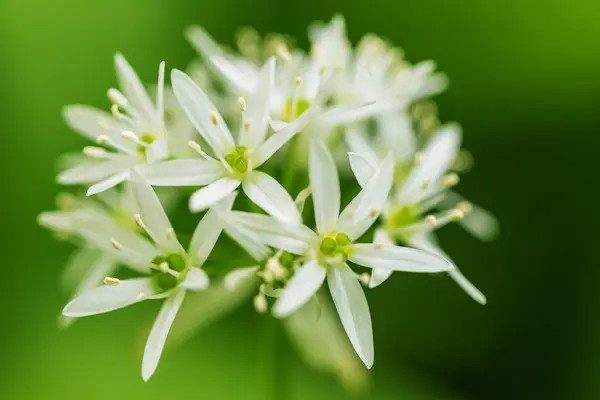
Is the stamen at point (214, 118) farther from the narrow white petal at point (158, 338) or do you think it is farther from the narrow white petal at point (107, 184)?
the narrow white petal at point (158, 338)

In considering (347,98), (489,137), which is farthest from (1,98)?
(489,137)

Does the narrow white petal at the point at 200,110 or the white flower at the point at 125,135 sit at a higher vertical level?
the narrow white petal at the point at 200,110

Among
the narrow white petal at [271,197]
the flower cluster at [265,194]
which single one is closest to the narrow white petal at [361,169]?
the flower cluster at [265,194]

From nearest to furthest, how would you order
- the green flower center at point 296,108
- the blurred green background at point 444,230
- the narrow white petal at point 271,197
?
the narrow white petal at point 271,197 < the green flower center at point 296,108 < the blurred green background at point 444,230

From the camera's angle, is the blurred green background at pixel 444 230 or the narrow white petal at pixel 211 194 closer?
the narrow white petal at pixel 211 194

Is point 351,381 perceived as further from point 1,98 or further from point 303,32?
point 1,98

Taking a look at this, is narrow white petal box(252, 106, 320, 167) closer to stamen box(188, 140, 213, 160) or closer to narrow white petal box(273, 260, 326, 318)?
stamen box(188, 140, 213, 160)

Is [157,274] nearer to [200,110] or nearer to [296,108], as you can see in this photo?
[200,110]
